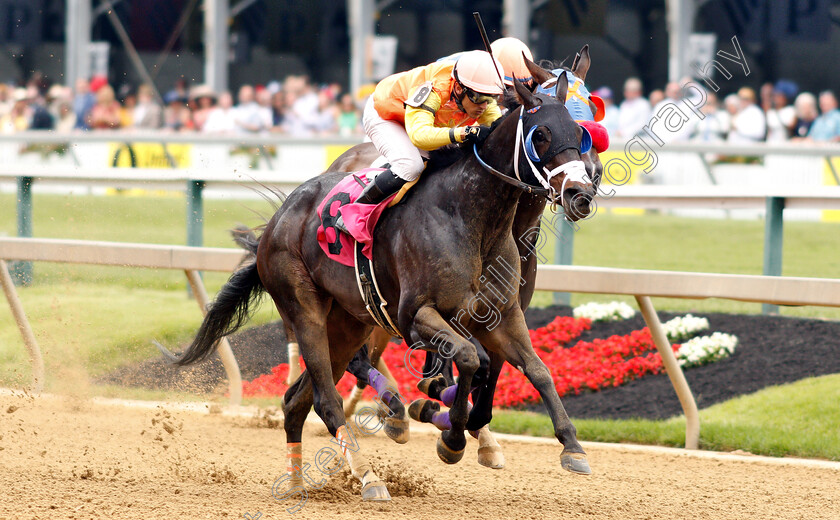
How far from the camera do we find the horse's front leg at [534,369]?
12.5ft

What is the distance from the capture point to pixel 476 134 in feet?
13.4

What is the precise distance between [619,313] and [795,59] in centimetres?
1178

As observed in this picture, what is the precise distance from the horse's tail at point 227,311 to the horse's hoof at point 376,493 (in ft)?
4.24

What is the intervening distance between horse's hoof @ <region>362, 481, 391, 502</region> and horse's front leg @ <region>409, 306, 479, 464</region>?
0.36 m

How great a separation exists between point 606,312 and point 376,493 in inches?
127

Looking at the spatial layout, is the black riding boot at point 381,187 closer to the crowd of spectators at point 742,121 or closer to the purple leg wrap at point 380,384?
the purple leg wrap at point 380,384

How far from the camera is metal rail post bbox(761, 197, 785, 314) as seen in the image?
239 inches

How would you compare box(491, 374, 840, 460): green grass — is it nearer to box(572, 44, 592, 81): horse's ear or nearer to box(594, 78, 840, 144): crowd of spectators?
box(572, 44, 592, 81): horse's ear

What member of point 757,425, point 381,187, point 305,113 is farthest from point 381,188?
point 305,113

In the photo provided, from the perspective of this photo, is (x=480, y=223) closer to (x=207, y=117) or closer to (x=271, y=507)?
(x=271, y=507)

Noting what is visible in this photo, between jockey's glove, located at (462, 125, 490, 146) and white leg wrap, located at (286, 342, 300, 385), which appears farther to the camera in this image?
white leg wrap, located at (286, 342, 300, 385)

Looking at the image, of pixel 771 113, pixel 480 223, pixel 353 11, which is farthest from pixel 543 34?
pixel 480 223

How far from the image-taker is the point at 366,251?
14.5 feet

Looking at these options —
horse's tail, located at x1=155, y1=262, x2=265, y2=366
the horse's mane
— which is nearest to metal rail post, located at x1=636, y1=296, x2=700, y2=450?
the horse's mane
